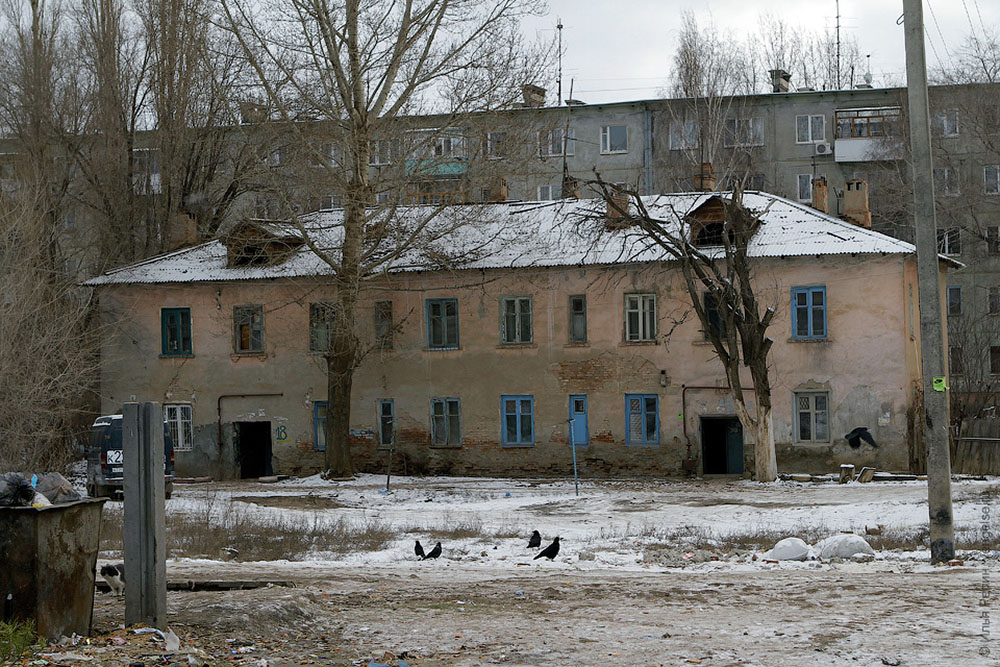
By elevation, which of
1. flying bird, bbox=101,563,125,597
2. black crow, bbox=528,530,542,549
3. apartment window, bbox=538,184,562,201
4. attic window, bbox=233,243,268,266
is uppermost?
apartment window, bbox=538,184,562,201

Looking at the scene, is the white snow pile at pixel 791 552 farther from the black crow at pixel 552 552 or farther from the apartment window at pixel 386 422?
the apartment window at pixel 386 422

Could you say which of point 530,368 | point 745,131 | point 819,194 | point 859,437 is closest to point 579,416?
point 530,368

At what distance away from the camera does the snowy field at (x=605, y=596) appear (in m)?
8.80

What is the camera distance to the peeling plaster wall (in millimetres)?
31312

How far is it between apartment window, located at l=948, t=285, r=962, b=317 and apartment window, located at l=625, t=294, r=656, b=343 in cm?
2559

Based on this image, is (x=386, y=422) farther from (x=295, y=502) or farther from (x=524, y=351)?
(x=295, y=502)

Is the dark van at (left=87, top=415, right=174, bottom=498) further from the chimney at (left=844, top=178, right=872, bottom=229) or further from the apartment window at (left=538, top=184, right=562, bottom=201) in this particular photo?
the apartment window at (left=538, top=184, right=562, bottom=201)

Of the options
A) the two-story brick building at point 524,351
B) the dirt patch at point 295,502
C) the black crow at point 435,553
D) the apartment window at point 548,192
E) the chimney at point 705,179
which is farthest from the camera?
the apartment window at point 548,192

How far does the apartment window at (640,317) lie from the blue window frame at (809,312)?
393 centimetres

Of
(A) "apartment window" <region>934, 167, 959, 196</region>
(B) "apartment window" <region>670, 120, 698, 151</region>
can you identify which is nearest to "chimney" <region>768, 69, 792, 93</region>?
(B) "apartment window" <region>670, 120, 698, 151</region>

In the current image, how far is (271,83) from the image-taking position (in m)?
30.1

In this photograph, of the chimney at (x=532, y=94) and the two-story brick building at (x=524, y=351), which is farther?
the two-story brick building at (x=524, y=351)

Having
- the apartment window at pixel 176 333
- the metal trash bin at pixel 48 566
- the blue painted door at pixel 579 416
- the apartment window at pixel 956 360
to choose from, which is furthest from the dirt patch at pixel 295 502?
Result: the apartment window at pixel 956 360

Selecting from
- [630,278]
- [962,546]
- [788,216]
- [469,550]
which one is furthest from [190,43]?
[962,546]
